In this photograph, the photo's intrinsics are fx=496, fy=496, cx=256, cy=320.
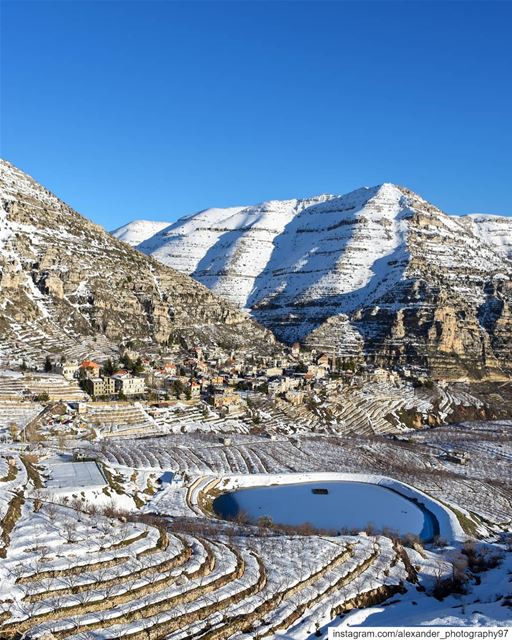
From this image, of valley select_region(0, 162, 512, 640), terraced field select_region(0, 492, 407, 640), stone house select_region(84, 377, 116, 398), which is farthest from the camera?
stone house select_region(84, 377, 116, 398)

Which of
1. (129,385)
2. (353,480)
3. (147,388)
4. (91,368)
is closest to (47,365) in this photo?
(91,368)

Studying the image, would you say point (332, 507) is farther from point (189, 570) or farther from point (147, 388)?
point (147, 388)

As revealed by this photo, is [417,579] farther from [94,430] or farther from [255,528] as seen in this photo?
[94,430]

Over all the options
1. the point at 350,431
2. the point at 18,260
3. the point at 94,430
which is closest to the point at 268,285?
the point at 18,260

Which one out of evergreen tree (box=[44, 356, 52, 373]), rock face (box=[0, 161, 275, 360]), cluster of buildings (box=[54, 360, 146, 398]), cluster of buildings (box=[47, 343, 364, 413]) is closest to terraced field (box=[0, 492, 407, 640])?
cluster of buildings (box=[54, 360, 146, 398])

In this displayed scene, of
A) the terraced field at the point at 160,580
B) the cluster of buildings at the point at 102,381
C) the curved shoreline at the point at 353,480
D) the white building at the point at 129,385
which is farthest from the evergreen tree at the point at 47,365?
the terraced field at the point at 160,580

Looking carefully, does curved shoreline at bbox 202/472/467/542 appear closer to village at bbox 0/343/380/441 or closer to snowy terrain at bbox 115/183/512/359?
village at bbox 0/343/380/441
